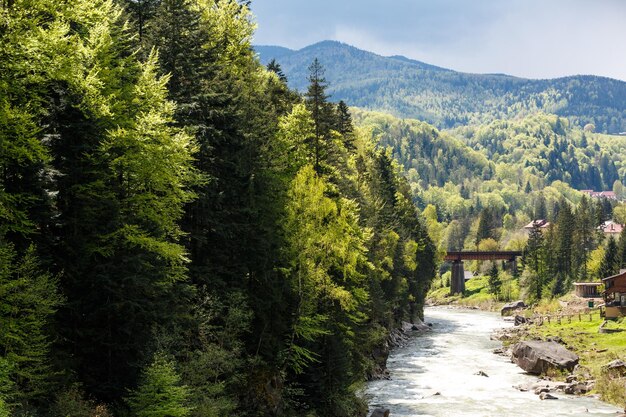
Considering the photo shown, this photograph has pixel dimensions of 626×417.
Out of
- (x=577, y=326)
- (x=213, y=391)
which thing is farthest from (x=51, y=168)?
(x=577, y=326)

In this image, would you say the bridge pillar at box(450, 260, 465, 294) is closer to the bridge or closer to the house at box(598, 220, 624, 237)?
the bridge

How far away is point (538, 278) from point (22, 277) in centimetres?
13139

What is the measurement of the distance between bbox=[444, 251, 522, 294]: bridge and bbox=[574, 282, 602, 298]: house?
144 ft

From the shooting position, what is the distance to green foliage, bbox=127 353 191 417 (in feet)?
92.1

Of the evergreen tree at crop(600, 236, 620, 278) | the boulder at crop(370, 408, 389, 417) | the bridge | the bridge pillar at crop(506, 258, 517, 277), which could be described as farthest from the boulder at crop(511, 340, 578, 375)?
the bridge pillar at crop(506, 258, 517, 277)

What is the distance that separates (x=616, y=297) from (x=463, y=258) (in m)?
71.4

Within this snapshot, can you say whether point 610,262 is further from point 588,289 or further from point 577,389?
point 577,389

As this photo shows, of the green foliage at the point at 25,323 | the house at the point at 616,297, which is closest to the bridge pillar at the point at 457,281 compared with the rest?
the house at the point at 616,297

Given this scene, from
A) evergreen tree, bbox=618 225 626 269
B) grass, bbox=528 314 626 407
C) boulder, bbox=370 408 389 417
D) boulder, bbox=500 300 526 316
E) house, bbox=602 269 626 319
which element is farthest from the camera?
boulder, bbox=500 300 526 316

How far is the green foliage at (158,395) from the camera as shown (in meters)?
28.1

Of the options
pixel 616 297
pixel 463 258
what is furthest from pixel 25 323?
pixel 463 258

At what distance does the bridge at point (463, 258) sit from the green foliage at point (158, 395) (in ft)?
470

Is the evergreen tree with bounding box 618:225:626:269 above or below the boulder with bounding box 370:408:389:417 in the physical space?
above

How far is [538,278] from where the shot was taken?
459 ft
